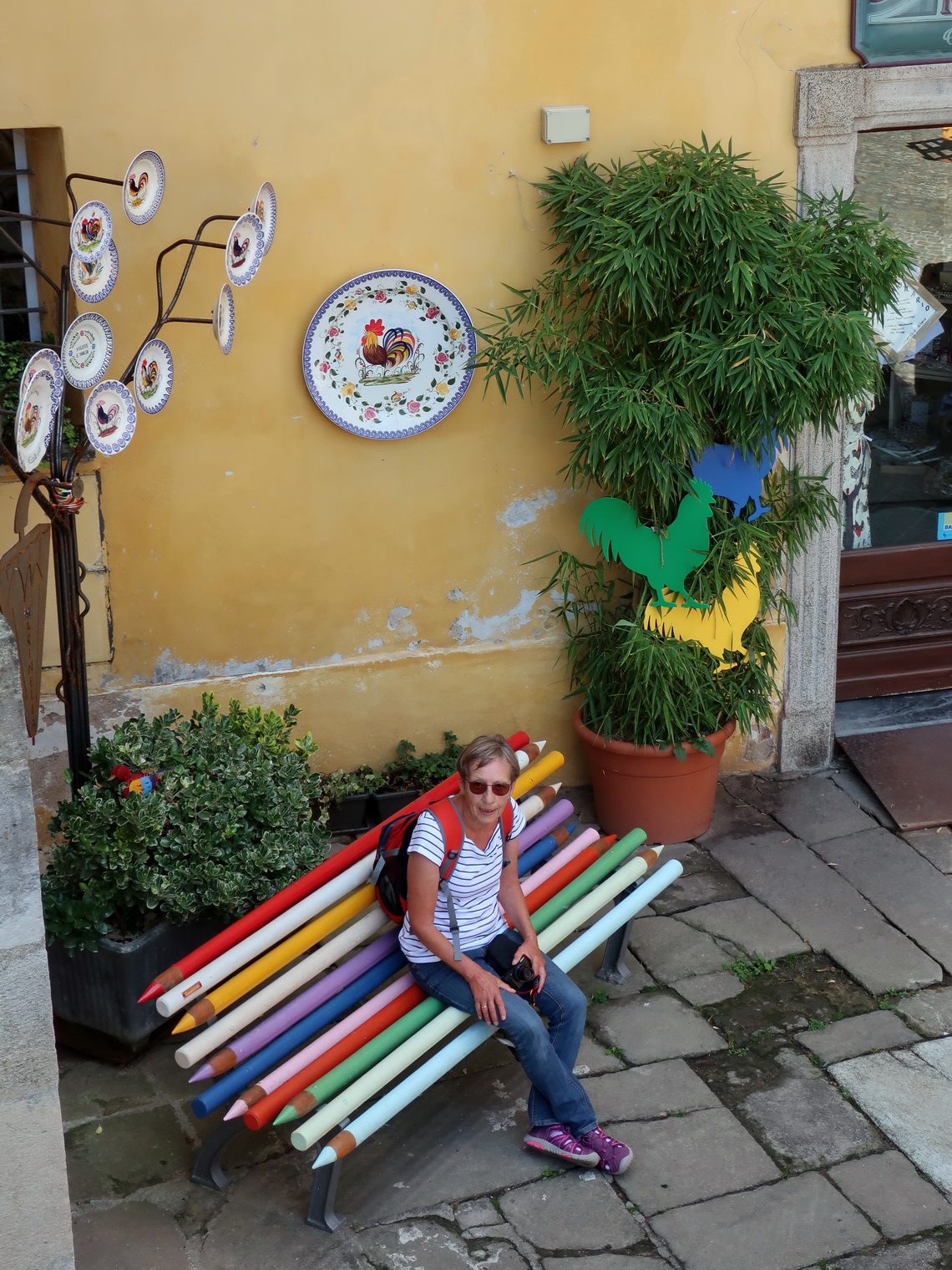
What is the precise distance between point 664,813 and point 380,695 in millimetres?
1253

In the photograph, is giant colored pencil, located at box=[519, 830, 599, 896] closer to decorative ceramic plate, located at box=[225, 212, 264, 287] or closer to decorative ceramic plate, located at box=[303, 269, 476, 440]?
decorative ceramic plate, located at box=[303, 269, 476, 440]

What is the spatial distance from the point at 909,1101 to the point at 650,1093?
29.8 inches

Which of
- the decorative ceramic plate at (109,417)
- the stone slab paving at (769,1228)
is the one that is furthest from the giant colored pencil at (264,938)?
the decorative ceramic plate at (109,417)

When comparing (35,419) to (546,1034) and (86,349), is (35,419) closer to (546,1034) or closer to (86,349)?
(86,349)

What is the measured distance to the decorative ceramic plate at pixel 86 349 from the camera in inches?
137

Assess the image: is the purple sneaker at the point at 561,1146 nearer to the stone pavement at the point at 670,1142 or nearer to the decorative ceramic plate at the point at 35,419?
the stone pavement at the point at 670,1142

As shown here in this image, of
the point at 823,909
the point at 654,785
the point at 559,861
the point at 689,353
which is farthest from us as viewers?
the point at 654,785

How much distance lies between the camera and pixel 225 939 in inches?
140

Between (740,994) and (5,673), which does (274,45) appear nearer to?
(5,673)

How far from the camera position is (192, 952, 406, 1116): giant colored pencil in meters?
3.24

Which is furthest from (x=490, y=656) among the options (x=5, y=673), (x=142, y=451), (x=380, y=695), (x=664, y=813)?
(x=5, y=673)

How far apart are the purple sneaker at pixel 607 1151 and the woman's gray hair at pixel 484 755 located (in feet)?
3.30

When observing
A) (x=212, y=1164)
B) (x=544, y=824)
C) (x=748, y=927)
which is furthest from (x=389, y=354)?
(x=212, y=1164)

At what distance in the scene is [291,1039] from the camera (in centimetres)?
339
